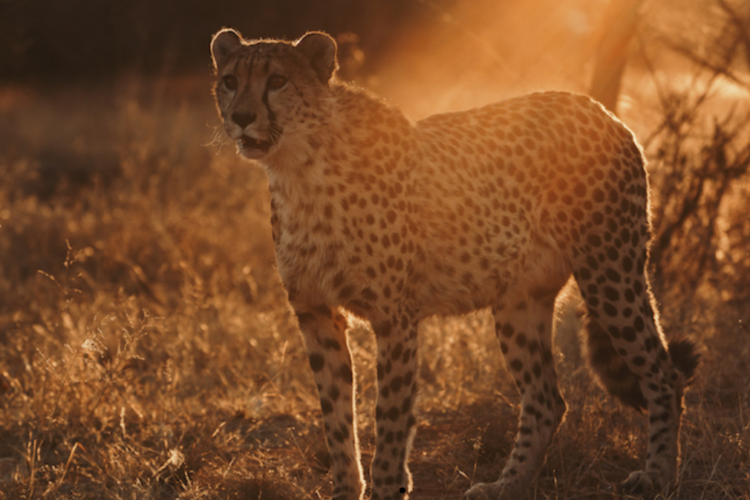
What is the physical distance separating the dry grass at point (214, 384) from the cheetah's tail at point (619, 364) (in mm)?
157

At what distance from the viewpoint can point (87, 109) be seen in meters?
13.0

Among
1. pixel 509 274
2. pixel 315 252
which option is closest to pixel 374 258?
pixel 315 252

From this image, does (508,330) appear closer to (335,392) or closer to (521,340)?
(521,340)

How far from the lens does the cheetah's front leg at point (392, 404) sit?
2.86m

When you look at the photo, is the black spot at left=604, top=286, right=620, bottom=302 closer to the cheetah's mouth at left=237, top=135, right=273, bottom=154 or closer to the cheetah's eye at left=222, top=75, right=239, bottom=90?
the cheetah's mouth at left=237, top=135, right=273, bottom=154

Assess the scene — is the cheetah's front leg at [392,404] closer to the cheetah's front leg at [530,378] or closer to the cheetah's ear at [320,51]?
the cheetah's front leg at [530,378]

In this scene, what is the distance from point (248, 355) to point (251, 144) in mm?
2264

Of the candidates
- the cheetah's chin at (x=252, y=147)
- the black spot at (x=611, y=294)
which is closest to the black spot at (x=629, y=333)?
the black spot at (x=611, y=294)

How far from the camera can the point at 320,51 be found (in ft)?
9.58

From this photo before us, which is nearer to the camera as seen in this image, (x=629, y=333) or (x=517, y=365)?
(x=629, y=333)

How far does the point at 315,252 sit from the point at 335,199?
0.19 metres

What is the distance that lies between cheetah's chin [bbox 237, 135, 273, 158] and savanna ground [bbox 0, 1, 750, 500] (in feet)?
1.04

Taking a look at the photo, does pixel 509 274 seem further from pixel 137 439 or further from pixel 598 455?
pixel 137 439

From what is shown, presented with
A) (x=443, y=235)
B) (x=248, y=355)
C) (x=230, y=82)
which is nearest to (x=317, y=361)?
(x=443, y=235)
